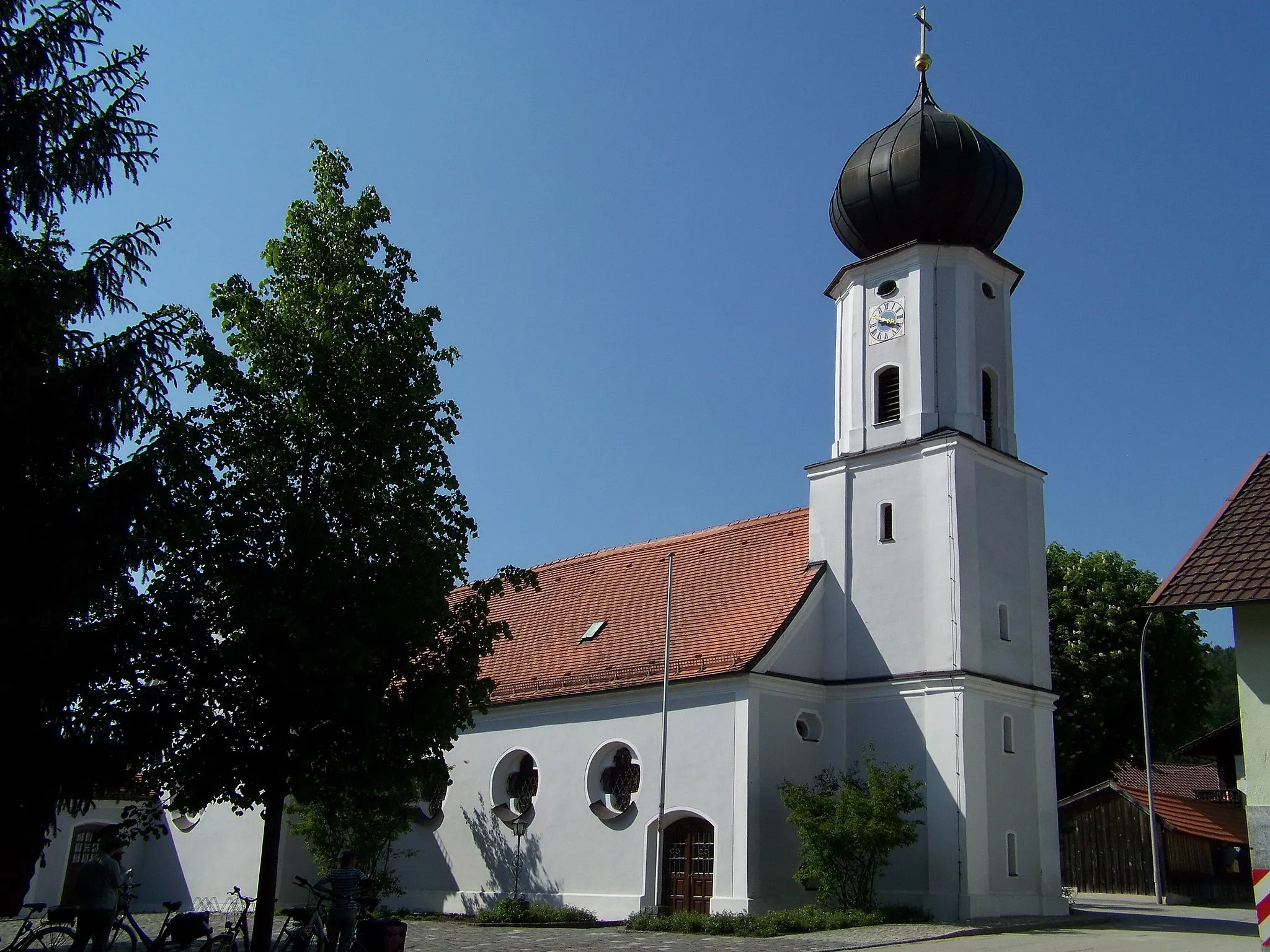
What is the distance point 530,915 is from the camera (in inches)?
884

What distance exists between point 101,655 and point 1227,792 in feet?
118

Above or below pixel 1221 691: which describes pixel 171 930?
below

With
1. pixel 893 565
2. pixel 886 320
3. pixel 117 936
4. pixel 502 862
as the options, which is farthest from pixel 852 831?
pixel 117 936

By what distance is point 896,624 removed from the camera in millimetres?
23219

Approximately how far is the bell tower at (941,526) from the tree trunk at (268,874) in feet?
42.6

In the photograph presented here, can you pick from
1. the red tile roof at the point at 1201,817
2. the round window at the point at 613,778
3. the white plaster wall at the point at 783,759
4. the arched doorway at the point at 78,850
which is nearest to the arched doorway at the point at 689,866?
the white plaster wall at the point at 783,759

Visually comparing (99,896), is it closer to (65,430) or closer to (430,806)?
(65,430)

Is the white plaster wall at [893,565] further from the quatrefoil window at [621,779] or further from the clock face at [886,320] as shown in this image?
the quatrefoil window at [621,779]

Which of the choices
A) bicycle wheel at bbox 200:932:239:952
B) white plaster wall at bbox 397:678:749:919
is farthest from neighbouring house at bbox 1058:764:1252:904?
bicycle wheel at bbox 200:932:239:952

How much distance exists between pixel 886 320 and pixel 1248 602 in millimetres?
14818

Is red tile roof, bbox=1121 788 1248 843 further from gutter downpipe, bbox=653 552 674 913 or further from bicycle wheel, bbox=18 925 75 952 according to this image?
bicycle wheel, bbox=18 925 75 952

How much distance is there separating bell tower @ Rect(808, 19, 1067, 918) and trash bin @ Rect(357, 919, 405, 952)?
39.1 feet

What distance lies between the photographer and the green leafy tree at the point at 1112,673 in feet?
114

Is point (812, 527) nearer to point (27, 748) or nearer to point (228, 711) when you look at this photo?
point (228, 711)
